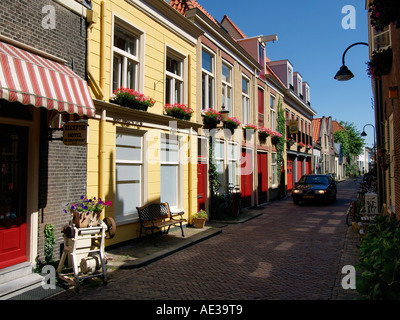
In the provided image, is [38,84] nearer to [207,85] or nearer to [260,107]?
[207,85]

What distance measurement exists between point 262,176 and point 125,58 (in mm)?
11645

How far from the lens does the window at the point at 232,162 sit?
13.7 m

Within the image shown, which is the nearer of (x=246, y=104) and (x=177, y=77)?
(x=177, y=77)

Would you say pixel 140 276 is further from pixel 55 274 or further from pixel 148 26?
pixel 148 26

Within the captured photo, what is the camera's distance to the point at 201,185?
454 inches

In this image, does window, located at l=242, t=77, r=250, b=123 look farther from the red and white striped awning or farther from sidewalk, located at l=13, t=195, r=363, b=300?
the red and white striped awning

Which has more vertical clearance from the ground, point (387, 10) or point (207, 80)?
point (207, 80)

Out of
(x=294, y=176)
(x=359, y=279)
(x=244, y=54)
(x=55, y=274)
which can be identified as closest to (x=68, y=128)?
(x=55, y=274)

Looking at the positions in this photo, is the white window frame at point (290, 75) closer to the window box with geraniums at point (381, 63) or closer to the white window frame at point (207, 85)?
the white window frame at point (207, 85)

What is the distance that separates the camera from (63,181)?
20.2 feet

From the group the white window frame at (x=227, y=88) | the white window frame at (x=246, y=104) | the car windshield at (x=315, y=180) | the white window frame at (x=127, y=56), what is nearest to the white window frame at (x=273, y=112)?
the car windshield at (x=315, y=180)

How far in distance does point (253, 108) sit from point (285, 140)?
5.89 meters

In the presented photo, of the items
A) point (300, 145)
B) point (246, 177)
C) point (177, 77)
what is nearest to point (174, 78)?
point (177, 77)

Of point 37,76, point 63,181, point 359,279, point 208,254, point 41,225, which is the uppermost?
point 37,76
